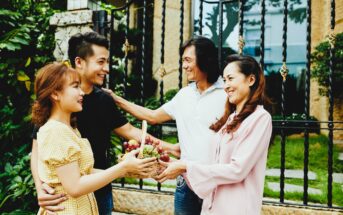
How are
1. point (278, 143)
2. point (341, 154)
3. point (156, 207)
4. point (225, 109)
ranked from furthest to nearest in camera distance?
point (278, 143), point (341, 154), point (156, 207), point (225, 109)

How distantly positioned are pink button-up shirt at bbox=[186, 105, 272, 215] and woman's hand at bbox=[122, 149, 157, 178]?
0.31 meters

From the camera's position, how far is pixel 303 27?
11.4m

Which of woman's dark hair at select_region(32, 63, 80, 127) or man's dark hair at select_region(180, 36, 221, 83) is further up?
man's dark hair at select_region(180, 36, 221, 83)

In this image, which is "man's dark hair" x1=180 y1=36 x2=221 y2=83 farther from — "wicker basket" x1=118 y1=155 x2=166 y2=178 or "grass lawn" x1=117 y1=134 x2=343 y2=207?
"grass lawn" x1=117 y1=134 x2=343 y2=207

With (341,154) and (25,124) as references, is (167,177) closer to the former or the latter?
(25,124)

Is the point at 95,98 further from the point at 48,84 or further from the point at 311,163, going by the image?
the point at 311,163

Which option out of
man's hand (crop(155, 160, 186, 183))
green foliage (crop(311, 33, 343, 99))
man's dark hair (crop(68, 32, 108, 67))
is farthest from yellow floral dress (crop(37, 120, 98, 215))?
green foliage (crop(311, 33, 343, 99))

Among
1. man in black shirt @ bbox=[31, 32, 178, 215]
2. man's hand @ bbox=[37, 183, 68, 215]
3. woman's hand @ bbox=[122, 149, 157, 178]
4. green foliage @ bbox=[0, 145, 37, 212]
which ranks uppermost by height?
man in black shirt @ bbox=[31, 32, 178, 215]

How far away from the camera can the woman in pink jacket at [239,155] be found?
2211 millimetres

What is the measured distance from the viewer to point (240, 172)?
86.4 inches

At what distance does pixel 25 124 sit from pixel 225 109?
2.43 meters

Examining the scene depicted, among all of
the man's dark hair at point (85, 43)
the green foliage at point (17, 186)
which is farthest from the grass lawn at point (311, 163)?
the man's dark hair at point (85, 43)

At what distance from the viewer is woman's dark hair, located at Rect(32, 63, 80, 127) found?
2.18 metres

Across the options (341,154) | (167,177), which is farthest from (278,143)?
(167,177)
